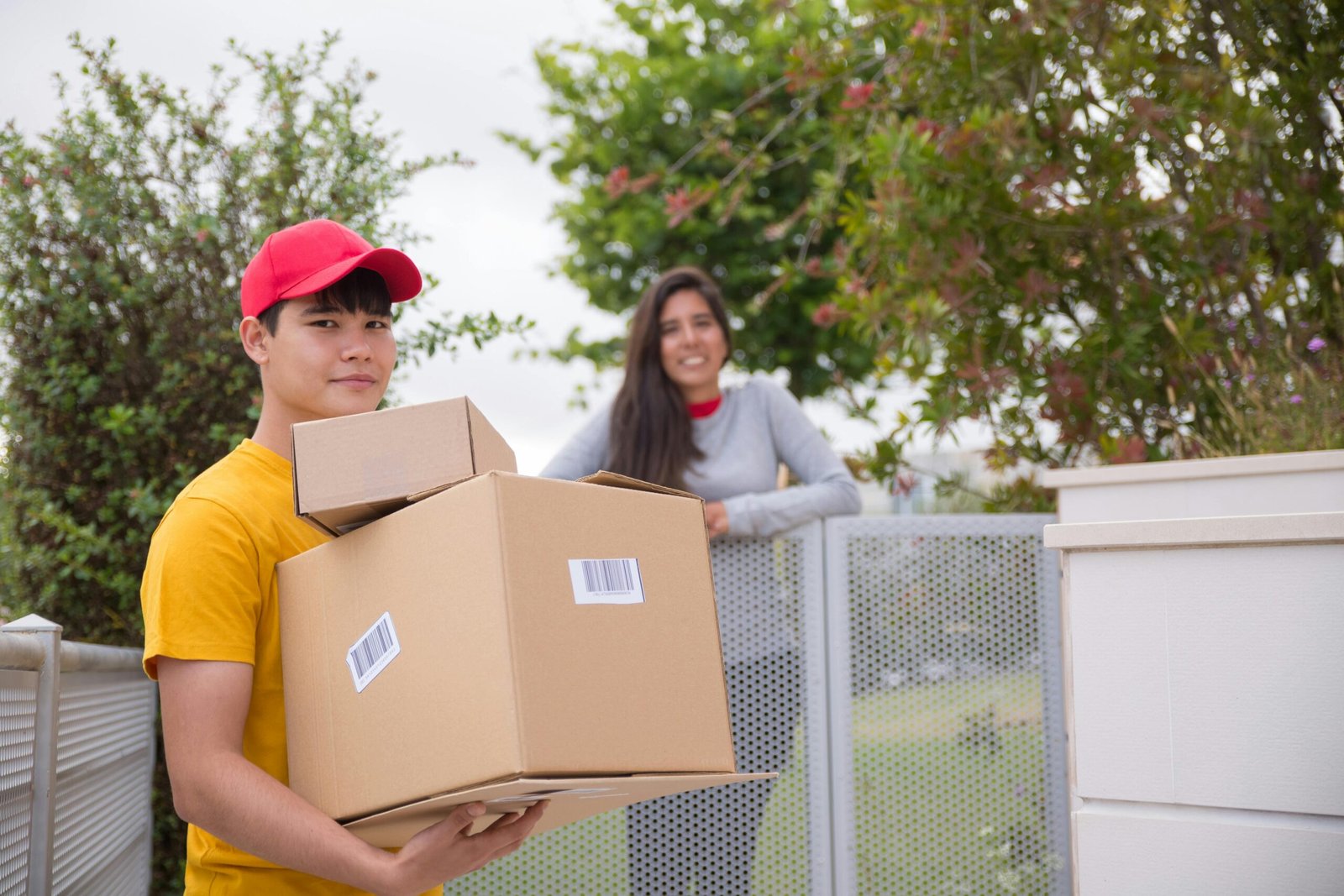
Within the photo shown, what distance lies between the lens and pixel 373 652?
138 centimetres

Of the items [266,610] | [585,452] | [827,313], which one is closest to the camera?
[266,610]

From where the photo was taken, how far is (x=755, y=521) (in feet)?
9.70

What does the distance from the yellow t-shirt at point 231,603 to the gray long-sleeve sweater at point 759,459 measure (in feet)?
5.07

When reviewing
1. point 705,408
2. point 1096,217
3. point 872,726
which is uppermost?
point 1096,217

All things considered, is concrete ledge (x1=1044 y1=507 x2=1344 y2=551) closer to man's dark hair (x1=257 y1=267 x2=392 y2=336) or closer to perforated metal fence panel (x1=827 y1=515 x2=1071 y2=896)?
man's dark hair (x1=257 y1=267 x2=392 y2=336)

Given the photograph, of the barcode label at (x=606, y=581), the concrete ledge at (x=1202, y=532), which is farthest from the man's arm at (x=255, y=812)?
the concrete ledge at (x=1202, y=532)

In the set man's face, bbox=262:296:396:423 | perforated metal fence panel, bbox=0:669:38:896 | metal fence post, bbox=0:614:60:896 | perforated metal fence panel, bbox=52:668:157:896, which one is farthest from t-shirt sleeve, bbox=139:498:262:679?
perforated metal fence panel, bbox=52:668:157:896

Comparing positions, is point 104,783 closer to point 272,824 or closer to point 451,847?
point 272,824

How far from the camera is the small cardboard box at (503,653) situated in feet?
4.15

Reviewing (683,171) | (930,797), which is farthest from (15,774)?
(683,171)

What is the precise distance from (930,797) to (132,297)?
109 inches

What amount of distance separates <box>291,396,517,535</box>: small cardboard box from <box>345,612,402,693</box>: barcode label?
155mm

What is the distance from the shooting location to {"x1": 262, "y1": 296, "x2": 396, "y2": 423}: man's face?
1655 millimetres

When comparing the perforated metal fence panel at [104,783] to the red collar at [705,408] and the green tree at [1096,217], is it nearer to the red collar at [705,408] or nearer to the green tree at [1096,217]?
the red collar at [705,408]
